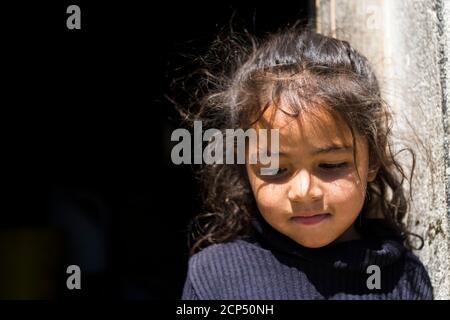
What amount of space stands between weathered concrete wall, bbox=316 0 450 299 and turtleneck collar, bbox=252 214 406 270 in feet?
0.26

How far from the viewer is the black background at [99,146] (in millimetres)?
2293

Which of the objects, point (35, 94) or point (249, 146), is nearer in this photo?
point (249, 146)

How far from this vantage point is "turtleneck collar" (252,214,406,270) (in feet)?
3.51

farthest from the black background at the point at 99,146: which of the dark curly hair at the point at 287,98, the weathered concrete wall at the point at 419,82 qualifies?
the dark curly hair at the point at 287,98

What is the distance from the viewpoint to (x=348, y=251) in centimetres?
108

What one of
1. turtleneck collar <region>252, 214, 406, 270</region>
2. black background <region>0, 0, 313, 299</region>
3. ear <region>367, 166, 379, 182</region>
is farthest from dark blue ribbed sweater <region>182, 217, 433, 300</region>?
black background <region>0, 0, 313, 299</region>

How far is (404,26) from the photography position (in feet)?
3.83

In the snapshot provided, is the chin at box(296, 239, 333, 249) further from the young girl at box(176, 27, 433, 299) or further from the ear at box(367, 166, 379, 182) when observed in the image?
the ear at box(367, 166, 379, 182)

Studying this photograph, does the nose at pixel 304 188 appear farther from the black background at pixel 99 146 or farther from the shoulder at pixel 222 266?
the black background at pixel 99 146

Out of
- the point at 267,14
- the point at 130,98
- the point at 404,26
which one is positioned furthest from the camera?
the point at 130,98

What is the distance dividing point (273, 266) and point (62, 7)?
1.45 metres
